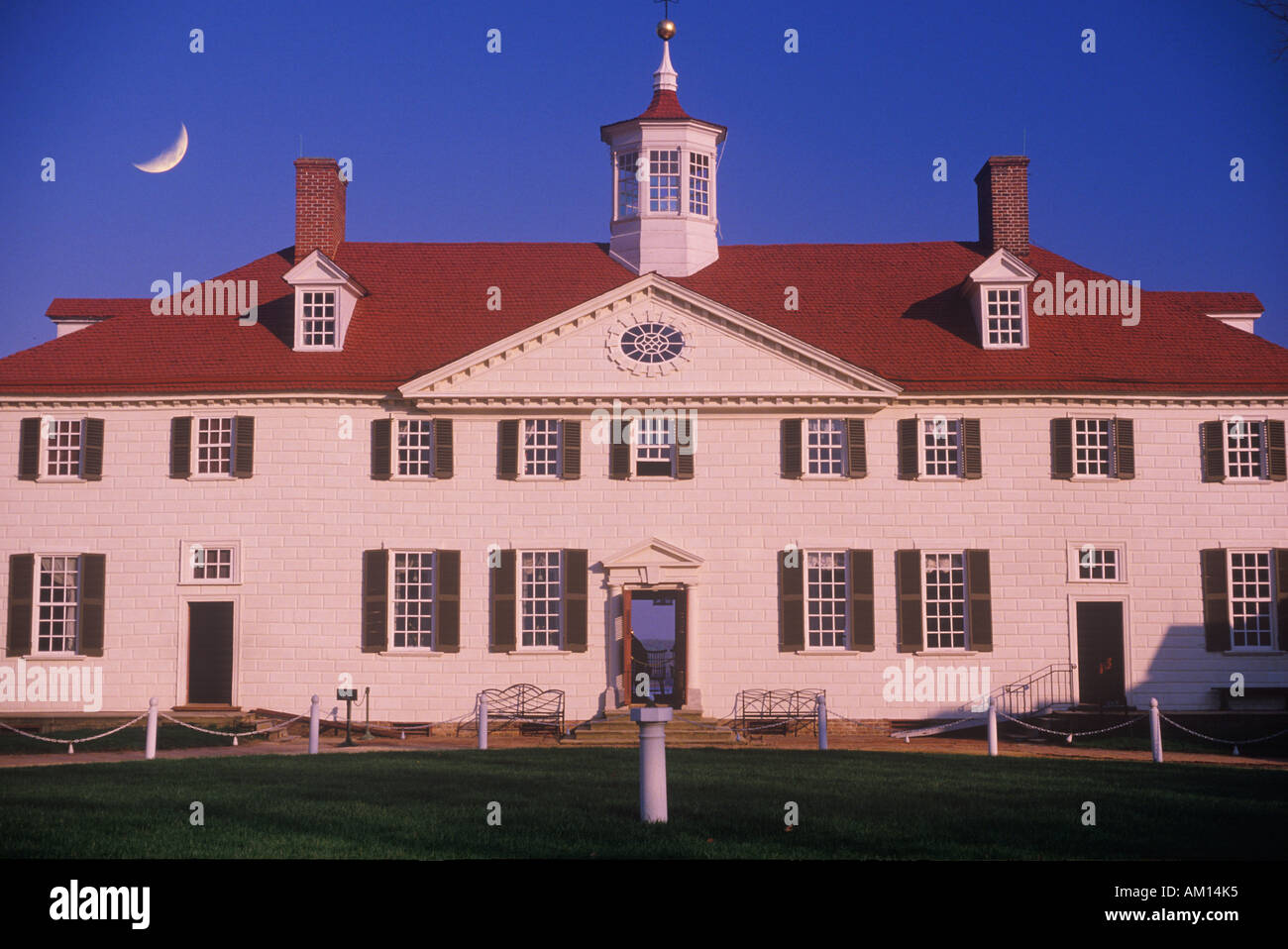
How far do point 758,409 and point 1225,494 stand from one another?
378 inches

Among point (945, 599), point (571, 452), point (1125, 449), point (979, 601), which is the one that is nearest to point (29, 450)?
point (571, 452)

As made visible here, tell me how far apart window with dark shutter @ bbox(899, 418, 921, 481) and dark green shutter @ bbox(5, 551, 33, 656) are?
1757cm

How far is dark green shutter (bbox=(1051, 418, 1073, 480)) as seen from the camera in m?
26.3

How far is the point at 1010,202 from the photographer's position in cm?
2997

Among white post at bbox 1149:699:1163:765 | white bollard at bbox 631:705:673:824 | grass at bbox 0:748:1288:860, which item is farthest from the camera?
white post at bbox 1149:699:1163:765

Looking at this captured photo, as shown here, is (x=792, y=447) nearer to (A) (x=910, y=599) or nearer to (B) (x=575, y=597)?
(A) (x=910, y=599)

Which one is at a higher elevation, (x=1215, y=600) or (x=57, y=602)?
(x=57, y=602)

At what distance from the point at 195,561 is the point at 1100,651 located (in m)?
18.3

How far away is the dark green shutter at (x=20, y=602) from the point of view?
2594 cm

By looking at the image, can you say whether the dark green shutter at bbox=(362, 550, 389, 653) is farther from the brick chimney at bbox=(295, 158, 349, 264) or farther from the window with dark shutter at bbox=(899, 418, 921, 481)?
the window with dark shutter at bbox=(899, 418, 921, 481)

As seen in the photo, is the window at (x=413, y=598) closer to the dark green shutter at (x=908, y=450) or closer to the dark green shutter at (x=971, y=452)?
the dark green shutter at (x=908, y=450)

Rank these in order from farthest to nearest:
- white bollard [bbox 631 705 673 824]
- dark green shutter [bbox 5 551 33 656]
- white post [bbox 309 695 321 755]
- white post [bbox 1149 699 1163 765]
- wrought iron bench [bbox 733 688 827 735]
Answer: dark green shutter [bbox 5 551 33 656] < wrought iron bench [bbox 733 688 827 735] < white post [bbox 309 695 321 755] < white post [bbox 1149 699 1163 765] < white bollard [bbox 631 705 673 824]

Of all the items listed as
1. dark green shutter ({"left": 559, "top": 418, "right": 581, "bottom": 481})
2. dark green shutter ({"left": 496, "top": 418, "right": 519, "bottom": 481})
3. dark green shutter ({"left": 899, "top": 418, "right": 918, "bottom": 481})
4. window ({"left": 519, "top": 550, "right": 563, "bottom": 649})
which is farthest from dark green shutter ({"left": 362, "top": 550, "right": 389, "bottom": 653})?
dark green shutter ({"left": 899, "top": 418, "right": 918, "bottom": 481})

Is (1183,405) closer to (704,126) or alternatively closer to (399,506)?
(704,126)
